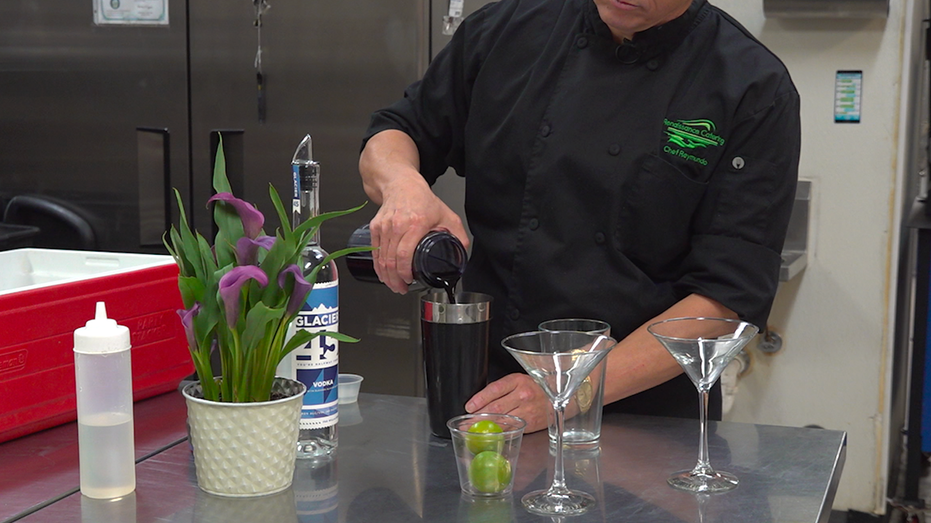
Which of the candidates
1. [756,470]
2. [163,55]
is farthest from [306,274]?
[163,55]

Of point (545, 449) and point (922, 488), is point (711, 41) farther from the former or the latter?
point (922, 488)

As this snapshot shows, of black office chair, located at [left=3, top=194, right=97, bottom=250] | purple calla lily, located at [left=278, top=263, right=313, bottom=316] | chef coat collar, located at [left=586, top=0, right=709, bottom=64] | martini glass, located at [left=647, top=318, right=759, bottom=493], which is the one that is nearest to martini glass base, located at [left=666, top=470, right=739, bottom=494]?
martini glass, located at [left=647, top=318, right=759, bottom=493]

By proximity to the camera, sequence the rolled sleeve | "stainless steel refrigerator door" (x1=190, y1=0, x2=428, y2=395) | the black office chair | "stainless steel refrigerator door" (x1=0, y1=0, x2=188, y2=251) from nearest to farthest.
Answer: the rolled sleeve < "stainless steel refrigerator door" (x1=190, y1=0, x2=428, y2=395) < "stainless steel refrigerator door" (x1=0, y1=0, x2=188, y2=251) < the black office chair

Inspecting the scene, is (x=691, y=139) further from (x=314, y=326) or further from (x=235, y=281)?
(x=235, y=281)

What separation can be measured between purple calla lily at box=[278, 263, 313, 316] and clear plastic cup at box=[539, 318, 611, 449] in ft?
0.97

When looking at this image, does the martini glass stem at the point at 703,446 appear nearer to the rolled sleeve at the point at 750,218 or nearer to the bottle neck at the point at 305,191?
the rolled sleeve at the point at 750,218

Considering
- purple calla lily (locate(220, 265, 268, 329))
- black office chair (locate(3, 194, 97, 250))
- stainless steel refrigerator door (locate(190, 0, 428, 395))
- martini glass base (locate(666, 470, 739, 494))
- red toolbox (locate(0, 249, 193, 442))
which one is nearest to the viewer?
purple calla lily (locate(220, 265, 268, 329))

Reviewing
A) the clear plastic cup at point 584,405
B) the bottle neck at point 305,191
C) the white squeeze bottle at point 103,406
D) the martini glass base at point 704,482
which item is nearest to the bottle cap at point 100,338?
the white squeeze bottle at point 103,406

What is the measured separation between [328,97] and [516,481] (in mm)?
1756

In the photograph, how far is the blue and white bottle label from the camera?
1090 mm

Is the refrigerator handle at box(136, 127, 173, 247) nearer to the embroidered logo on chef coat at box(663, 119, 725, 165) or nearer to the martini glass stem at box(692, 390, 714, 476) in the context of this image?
the embroidered logo on chef coat at box(663, 119, 725, 165)

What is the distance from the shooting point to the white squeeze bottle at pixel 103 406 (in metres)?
0.98

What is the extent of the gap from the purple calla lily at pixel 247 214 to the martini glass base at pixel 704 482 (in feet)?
1.70

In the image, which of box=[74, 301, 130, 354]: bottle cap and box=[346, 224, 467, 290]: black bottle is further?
box=[346, 224, 467, 290]: black bottle
